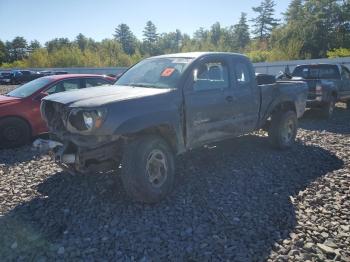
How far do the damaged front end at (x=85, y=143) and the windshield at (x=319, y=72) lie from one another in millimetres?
9552

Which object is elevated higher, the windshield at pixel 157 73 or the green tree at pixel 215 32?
the green tree at pixel 215 32

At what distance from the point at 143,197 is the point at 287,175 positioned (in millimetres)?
2594

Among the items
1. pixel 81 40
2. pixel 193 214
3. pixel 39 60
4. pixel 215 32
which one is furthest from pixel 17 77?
pixel 215 32

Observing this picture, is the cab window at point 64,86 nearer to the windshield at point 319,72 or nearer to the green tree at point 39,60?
the windshield at point 319,72

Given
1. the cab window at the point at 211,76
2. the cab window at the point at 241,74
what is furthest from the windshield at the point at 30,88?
the cab window at the point at 241,74

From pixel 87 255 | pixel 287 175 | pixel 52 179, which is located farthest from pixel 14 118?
pixel 287 175

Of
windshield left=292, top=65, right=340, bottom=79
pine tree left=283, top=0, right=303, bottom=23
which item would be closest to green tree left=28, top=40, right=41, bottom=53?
pine tree left=283, top=0, right=303, bottom=23

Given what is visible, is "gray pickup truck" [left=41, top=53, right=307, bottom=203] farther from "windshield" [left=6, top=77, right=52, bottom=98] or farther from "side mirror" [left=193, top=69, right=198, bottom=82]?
"windshield" [left=6, top=77, right=52, bottom=98]

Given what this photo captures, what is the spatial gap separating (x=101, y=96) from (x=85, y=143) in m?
0.69

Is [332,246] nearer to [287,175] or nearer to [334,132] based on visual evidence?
[287,175]

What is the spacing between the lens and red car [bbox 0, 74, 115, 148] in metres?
7.43

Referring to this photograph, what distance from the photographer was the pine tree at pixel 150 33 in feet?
346

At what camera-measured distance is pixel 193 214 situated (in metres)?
4.38

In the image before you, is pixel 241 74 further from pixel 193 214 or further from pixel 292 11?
pixel 292 11
